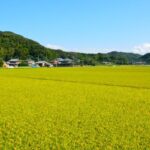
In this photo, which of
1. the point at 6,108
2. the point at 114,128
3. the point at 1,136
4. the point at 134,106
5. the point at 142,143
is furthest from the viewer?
the point at 134,106

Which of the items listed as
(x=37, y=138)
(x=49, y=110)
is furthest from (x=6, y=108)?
(x=37, y=138)

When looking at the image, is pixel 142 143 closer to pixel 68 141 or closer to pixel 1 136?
pixel 68 141

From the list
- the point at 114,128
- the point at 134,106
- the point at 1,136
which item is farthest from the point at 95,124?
the point at 134,106

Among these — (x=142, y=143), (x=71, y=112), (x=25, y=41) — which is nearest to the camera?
(x=142, y=143)

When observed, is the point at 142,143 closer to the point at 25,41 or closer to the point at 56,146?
the point at 56,146

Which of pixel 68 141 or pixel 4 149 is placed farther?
pixel 68 141

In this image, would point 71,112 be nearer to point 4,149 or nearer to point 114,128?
point 114,128

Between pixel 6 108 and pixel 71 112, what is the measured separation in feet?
7.88

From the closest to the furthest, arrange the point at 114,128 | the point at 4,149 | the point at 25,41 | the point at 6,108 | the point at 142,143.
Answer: the point at 4,149
the point at 142,143
the point at 114,128
the point at 6,108
the point at 25,41

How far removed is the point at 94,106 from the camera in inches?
531

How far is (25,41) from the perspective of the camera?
568 feet

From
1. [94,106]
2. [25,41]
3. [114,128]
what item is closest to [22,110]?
[94,106]

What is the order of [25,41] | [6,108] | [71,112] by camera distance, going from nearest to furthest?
1. [71,112]
2. [6,108]
3. [25,41]

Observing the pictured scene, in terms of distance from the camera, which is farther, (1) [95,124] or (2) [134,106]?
(2) [134,106]
